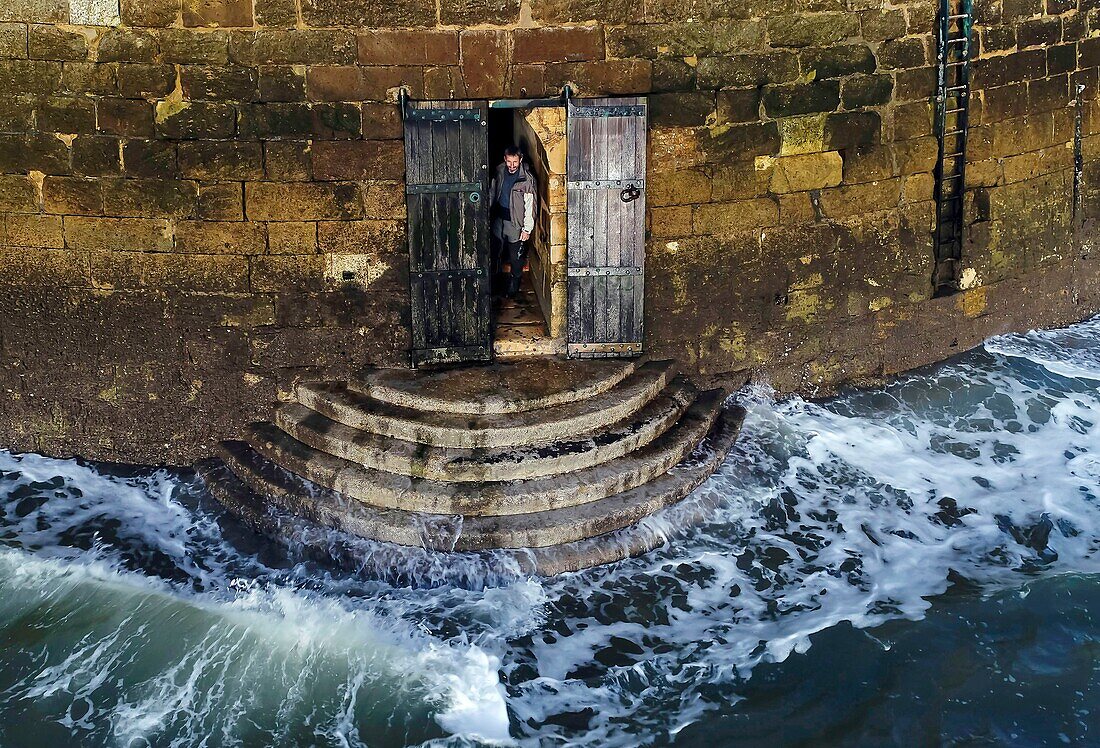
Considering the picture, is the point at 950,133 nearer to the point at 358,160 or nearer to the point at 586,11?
the point at 586,11

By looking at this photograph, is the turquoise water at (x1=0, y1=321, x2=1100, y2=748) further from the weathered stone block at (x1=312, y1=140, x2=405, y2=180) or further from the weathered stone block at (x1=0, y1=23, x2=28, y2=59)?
the weathered stone block at (x1=0, y1=23, x2=28, y2=59)

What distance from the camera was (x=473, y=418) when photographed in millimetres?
8070

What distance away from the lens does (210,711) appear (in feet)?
21.0

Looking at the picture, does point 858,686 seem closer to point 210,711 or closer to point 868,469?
point 868,469

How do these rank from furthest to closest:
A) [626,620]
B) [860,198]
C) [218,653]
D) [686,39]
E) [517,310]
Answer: [517,310] → [860,198] → [686,39] → [626,620] → [218,653]

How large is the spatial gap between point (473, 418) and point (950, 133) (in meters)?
4.48

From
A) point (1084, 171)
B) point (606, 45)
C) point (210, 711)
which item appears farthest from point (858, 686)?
point (1084, 171)

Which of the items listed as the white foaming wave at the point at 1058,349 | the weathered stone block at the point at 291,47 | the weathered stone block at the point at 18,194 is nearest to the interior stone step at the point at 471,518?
the weathered stone block at the point at 18,194

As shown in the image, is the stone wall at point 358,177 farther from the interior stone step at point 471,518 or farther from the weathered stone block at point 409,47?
the interior stone step at point 471,518

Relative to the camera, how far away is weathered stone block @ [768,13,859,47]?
846 cm

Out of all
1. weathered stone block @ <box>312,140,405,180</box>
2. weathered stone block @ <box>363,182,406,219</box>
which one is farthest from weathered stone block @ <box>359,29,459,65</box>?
weathered stone block @ <box>363,182,406,219</box>

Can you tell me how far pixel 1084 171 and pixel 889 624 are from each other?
5395 millimetres

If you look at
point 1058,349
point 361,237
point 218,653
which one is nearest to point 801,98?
point 361,237

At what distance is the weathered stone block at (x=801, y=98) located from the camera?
8586 mm
